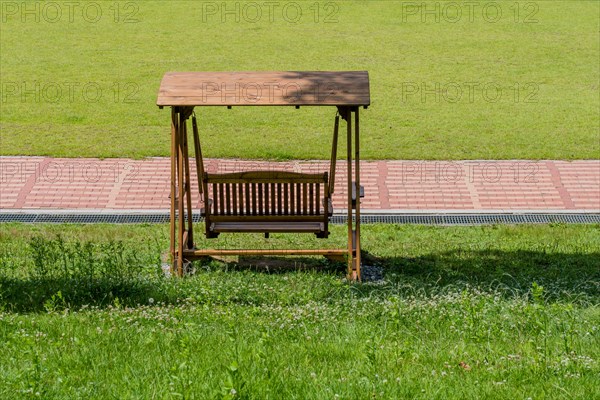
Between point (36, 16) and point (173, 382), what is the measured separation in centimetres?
2090

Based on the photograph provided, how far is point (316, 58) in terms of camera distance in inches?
795

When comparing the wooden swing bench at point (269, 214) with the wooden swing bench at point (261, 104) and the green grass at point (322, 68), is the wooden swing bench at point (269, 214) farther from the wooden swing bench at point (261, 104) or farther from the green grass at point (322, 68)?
the green grass at point (322, 68)

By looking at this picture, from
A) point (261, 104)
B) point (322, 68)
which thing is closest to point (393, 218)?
point (261, 104)

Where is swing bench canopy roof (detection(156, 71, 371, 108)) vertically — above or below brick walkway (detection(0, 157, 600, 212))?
above

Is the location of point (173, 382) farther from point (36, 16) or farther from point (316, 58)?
point (36, 16)

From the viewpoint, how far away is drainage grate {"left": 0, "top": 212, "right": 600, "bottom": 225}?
11.8m

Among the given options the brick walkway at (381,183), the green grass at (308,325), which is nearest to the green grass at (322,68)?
the brick walkway at (381,183)

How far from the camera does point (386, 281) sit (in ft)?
28.8

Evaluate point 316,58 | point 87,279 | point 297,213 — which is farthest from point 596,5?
point 87,279

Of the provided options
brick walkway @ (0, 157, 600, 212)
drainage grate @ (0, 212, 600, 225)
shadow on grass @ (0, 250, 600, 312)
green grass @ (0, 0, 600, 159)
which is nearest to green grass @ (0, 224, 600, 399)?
shadow on grass @ (0, 250, 600, 312)

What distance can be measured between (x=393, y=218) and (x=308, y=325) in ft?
18.6

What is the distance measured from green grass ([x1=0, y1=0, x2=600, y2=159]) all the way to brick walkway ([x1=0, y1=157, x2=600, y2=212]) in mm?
466

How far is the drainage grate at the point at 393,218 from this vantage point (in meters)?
11.8

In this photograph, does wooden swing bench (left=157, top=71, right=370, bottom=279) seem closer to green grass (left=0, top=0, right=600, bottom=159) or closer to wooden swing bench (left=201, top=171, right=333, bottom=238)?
wooden swing bench (left=201, top=171, right=333, bottom=238)
